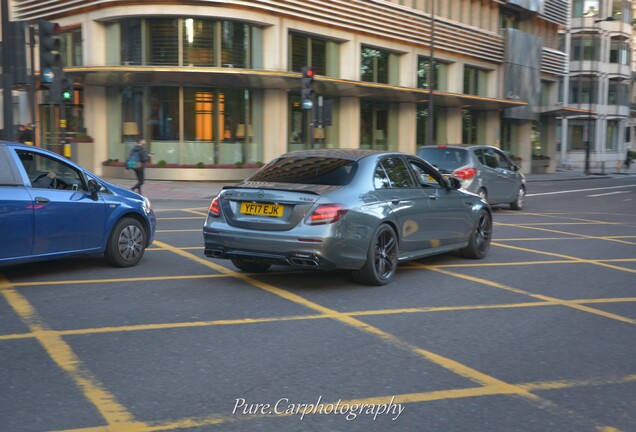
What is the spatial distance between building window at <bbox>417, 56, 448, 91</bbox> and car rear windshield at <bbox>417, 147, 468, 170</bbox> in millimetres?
21034

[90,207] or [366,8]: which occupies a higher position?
[366,8]

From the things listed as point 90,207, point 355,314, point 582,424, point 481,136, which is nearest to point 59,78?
point 90,207

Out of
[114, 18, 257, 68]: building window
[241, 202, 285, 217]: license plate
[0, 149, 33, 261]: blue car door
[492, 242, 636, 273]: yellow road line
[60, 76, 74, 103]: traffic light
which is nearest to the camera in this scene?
[0, 149, 33, 261]: blue car door

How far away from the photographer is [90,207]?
8.26 meters

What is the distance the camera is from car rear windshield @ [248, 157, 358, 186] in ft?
25.3

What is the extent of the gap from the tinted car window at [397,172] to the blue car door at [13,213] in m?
3.82

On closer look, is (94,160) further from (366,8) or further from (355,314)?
(355,314)

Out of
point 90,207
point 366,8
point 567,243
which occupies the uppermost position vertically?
point 366,8

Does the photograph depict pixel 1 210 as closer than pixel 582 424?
No

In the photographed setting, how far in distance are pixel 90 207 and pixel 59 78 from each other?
9391 mm

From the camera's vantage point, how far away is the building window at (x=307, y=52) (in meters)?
29.7

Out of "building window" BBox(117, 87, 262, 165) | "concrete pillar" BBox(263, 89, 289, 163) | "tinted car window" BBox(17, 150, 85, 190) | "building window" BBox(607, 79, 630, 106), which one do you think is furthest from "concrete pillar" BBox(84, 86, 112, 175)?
"building window" BBox(607, 79, 630, 106)

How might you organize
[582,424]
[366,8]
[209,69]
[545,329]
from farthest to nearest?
[366,8]
[209,69]
[545,329]
[582,424]

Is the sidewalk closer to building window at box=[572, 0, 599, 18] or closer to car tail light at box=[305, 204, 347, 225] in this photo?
car tail light at box=[305, 204, 347, 225]
